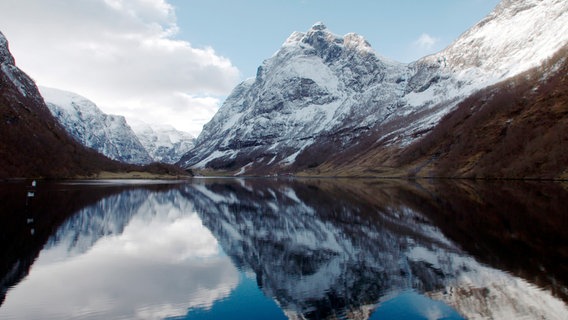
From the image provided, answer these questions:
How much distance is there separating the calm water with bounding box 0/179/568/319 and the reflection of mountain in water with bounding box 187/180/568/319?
3.8 inches

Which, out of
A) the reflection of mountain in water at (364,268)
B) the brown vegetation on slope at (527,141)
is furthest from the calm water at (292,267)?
the brown vegetation on slope at (527,141)

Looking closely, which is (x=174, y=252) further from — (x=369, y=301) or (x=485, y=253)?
(x=485, y=253)

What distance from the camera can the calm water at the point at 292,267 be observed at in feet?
69.4

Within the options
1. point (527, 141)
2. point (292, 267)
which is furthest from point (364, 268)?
point (527, 141)

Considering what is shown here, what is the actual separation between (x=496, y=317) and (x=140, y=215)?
5428 cm

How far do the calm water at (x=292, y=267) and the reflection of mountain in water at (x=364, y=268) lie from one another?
0.32ft

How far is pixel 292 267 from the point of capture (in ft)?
99.3

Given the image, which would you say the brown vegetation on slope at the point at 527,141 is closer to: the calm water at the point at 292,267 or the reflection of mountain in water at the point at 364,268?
the calm water at the point at 292,267

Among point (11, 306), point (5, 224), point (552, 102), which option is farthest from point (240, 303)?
point (552, 102)

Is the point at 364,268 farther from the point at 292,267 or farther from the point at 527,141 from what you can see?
the point at 527,141

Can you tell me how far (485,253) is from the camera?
3169cm

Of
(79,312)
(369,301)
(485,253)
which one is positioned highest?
(485,253)

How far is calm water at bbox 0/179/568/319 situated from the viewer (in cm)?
2114

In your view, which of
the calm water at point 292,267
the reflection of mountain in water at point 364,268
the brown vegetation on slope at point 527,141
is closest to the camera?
the calm water at point 292,267
